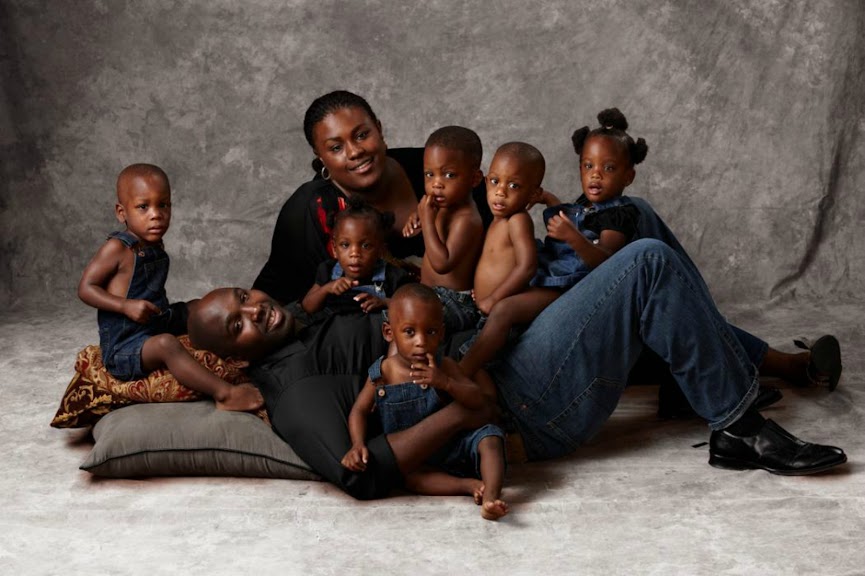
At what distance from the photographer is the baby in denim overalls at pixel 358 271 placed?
4355 millimetres

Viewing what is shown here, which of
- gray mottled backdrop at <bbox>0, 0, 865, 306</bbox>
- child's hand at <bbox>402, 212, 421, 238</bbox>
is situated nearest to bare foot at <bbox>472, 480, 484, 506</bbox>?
child's hand at <bbox>402, 212, 421, 238</bbox>

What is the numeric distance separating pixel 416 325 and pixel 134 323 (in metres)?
1.17

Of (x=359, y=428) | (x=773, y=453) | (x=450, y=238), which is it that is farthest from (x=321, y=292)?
(x=773, y=453)

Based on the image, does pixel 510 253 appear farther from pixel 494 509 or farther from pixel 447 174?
pixel 494 509

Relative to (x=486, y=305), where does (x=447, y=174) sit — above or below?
above

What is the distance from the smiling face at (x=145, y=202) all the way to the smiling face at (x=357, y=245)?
2.02 feet

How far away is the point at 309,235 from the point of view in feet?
15.8

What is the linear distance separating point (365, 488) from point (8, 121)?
3.49 metres

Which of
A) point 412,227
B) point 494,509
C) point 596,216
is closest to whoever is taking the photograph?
point 494,509

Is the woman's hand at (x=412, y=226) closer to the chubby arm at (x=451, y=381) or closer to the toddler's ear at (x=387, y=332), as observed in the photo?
the toddler's ear at (x=387, y=332)

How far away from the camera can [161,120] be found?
21.0 ft

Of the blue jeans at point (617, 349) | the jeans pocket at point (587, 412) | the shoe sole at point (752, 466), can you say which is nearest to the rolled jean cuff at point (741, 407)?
the blue jeans at point (617, 349)

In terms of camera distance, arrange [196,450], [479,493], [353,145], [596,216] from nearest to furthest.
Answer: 1. [479,493]
2. [196,450]
3. [596,216]
4. [353,145]

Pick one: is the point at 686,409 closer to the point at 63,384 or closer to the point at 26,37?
the point at 63,384
